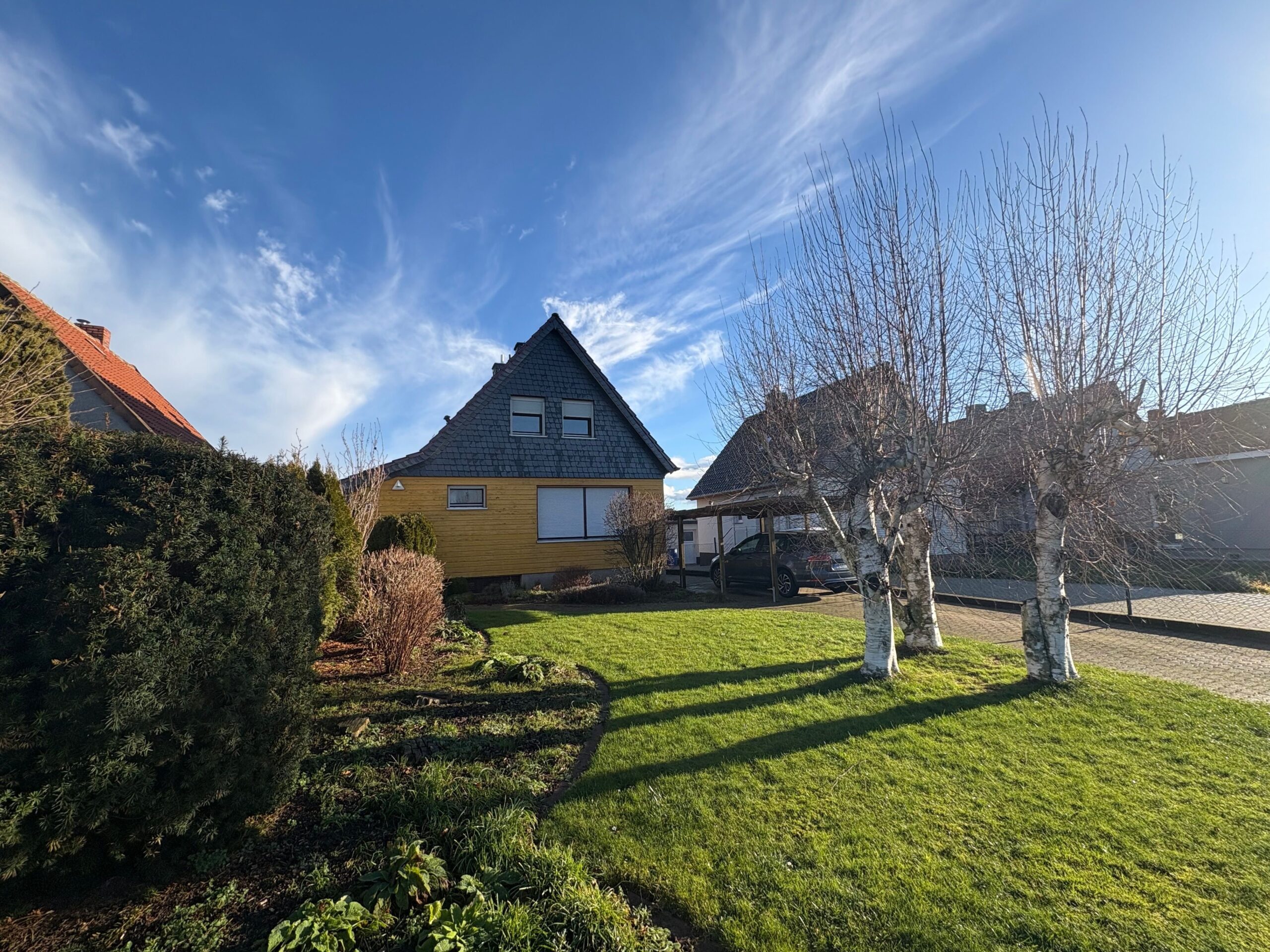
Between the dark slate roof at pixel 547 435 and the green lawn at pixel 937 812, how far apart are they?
10879 millimetres

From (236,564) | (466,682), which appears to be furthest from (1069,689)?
(236,564)

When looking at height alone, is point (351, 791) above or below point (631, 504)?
below

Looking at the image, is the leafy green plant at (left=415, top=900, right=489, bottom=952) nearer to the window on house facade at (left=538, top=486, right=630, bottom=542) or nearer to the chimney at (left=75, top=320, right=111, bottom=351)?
the window on house facade at (left=538, top=486, right=630, bottom=542)

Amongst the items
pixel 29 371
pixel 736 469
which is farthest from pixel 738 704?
pixel 736 469

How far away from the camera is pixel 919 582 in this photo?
7426 millimetres

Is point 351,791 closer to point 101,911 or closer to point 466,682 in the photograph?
point 101,911

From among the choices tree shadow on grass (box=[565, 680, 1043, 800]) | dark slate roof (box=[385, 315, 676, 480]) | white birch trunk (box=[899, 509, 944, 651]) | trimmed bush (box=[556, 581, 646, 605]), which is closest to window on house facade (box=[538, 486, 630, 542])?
dark slate roof (box=[385, 315, 676, 480])

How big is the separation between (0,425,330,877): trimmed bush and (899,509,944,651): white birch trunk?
7.12 meters

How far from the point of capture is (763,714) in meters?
5.33

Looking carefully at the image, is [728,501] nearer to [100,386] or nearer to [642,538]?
[642,538]

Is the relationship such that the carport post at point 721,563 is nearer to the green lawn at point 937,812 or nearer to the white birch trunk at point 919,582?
the white birch trunk at point 919,582

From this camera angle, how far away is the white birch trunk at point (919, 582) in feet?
24.2

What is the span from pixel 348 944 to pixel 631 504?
12666 millimetres

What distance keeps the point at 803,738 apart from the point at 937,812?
1.30 m
